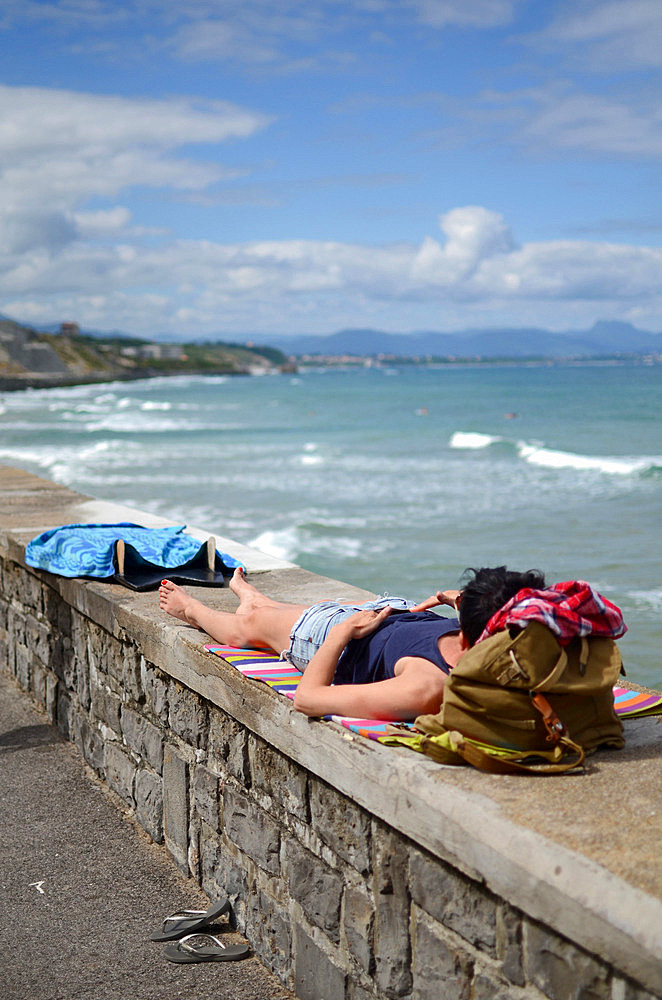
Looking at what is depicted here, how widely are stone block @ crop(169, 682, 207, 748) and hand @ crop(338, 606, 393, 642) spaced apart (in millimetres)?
666

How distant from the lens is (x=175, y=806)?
11.3ft

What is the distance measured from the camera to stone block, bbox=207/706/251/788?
9.81 feet

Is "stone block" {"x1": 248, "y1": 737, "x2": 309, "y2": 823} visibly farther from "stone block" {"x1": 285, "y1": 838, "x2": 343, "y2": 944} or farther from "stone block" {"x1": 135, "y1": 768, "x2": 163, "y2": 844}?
"stone block" {"x1": 135, "y1": 768, "x2": 163, "y2": 844}

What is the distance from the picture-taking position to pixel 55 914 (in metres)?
3.16

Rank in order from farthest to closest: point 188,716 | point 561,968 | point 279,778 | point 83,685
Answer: point 83,685, point 188,716, point 279,778, point 561,968

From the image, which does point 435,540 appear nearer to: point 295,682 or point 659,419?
point 295,682

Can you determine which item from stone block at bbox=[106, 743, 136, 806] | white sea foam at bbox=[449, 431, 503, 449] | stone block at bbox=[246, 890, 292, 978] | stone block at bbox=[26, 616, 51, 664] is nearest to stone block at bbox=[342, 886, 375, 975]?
stone block at bbox=[246, 890, 292, 978]

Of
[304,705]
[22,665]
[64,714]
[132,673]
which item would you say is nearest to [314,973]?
[304,705]

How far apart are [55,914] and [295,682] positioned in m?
1.13

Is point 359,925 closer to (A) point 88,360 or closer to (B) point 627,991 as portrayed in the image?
(B) point 627,991

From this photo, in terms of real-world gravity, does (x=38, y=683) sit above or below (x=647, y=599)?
above

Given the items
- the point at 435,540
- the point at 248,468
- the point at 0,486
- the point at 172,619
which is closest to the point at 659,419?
the point at 248,468

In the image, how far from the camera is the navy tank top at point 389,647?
2797mm

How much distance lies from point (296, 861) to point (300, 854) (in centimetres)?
3
